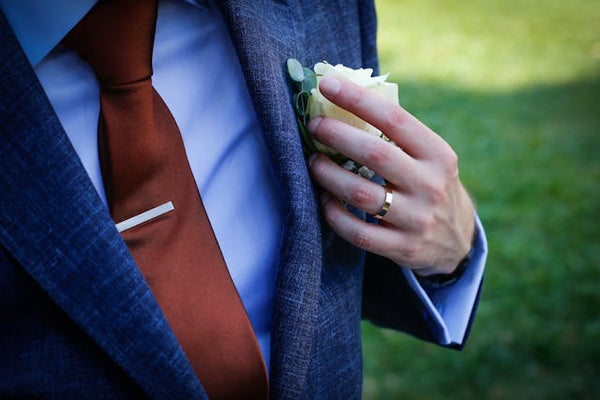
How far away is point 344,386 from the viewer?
1144 millimetres

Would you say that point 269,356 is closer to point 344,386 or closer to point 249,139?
point 344,386

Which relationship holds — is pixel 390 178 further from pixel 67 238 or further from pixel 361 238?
pixel 67 238

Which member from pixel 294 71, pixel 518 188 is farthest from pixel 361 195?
pixel 518 188

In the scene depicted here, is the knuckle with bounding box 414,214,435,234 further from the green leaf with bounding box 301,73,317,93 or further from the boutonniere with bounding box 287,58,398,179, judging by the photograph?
the green leaf with bounding box 301,73,317,93

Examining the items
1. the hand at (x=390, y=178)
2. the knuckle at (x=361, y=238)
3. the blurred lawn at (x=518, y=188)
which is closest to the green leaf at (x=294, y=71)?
the hand at (x=390, y=178)

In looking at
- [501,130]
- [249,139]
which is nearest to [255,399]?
[249,139]

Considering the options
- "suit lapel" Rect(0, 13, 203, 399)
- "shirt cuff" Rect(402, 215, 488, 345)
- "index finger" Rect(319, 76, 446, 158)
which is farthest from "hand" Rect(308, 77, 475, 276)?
"suit lapel" Rect(0, 13, 203, 399)

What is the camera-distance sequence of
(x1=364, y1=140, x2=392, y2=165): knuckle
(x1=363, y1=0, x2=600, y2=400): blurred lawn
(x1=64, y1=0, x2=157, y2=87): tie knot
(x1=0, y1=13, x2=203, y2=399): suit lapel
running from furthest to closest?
(x1=363, y1=0, x2=600, y2=400): blurred lawn
(x1=364, y1=140, x2=392, y2=165): knuckle
(x1=64, y1=0, x2=157, y2=87): tie knot
(x1=0, y1=13, x2=203, y2=399): suit lapel

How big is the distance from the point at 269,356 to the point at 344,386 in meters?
0.20

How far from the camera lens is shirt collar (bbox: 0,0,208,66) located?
888 millimetres

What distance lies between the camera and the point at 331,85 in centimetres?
101

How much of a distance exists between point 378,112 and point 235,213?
1.05 feet

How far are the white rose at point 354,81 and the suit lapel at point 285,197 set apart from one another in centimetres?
6

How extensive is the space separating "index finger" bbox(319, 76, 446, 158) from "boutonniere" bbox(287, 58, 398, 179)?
3cm
